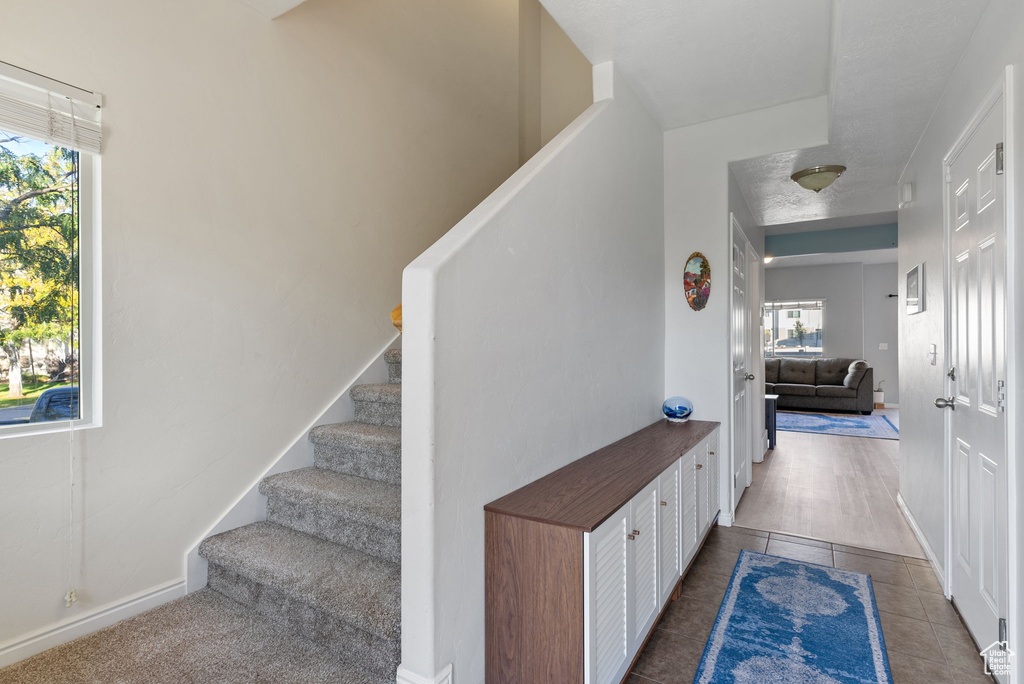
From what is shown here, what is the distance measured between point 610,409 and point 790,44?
198cm

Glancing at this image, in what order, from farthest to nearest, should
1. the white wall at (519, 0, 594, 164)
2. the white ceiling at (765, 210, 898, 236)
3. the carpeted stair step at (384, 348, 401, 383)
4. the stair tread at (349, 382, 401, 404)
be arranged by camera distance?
the white ceiling at (765, 210, 898, 236)
the white wall at (519, 0, 594, 164)
the carpeted stair step at (384, 348, 401, 383)
the stair tread at (349, 382, 401, 404)

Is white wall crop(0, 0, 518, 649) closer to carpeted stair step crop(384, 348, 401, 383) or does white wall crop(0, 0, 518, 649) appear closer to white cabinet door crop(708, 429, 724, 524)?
carpeted stair step crop(384, 348, 401, 383)

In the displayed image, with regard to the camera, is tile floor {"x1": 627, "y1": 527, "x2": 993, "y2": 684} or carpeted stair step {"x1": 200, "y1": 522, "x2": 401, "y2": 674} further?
tile floor {"x1": 627, "y1": 527, "x2": 993, "y2": 684}

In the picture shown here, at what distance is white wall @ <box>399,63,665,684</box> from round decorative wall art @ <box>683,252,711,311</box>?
680mm

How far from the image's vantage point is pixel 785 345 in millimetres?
10539

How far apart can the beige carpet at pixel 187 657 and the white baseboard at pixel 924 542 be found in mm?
2670

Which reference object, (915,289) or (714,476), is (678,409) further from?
(915,289)

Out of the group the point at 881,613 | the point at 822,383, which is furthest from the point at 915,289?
the point at 822,383

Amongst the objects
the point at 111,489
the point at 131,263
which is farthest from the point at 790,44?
the point at 111,489

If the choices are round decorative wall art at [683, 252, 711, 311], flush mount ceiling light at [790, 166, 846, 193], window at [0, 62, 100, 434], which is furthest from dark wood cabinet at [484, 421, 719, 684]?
flush mount ceiling light at [790, 166, 846, 193]

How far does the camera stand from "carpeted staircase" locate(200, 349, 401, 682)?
1.70m

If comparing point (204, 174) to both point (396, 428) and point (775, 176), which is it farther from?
point (775, 176)

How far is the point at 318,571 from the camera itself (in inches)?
74.8

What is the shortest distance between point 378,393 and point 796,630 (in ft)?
6.95
